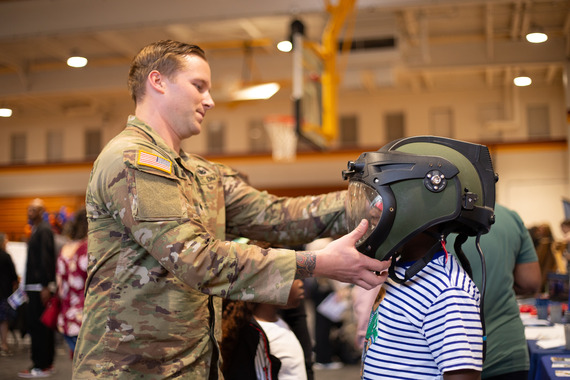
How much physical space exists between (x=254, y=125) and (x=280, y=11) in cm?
956

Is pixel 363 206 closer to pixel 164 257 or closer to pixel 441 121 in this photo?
pixel 164 257

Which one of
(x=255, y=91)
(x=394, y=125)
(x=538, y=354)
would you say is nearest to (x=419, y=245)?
(x=538, y=354)

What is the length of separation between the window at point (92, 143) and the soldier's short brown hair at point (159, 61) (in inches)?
659

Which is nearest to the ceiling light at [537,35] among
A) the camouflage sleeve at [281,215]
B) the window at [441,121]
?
the window at [441,121]

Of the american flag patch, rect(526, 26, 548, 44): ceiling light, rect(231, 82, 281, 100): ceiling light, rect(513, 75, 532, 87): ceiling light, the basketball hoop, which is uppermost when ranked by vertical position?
rect(513, 75, 532, 87): ceiling light

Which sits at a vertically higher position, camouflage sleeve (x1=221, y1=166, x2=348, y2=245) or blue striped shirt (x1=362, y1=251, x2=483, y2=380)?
camouflage sleeve (x1=221, y1=166, x2=348, y2=245)

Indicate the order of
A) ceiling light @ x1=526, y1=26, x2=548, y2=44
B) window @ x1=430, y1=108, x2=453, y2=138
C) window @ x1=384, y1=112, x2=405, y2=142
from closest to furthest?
ceiling light @ x1=526, y1=26, x2=548, y2=44, window @ x1=430, y1=108, x2=453, y2=138, window @ x1=384, y1=112, x2=405, y2=142

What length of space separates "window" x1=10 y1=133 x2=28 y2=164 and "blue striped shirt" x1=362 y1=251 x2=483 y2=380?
61.4ft

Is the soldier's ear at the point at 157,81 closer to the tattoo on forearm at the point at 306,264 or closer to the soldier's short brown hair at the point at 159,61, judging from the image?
the soldier's short brown hair at the point at 159,61

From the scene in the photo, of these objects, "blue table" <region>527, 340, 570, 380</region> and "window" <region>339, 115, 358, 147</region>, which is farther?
"window" <region>339, 115, 358, 147</region>

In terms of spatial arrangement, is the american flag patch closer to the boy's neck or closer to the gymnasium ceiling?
the boy's neck

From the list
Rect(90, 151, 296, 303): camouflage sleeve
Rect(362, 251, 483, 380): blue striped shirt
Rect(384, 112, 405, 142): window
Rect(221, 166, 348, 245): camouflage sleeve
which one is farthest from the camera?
Rect(384, 112, 405, 142): window

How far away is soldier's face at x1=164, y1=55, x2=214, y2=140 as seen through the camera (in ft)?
6.83

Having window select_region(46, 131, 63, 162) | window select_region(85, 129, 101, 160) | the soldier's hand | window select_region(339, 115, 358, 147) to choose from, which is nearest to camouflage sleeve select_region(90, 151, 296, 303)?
the soldier's hand
